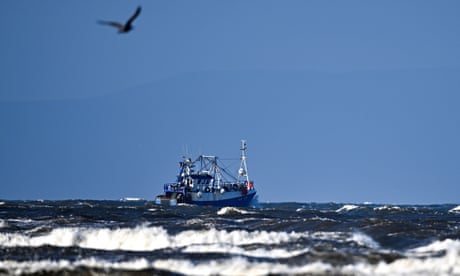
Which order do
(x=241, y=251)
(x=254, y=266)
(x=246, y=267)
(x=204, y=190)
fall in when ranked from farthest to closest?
(x=204, y=190) → (x=241, y=251) → (x=254, y=266) → (x=246, y=267)

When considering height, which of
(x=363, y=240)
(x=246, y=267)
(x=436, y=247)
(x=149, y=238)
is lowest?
(x=246, y=267)

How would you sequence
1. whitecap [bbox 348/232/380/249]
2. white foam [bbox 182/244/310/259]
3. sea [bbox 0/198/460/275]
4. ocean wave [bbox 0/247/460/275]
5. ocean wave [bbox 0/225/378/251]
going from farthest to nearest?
1. ocean wave [bbox 0/225/378/251]
2. whitecap [bbox 348/232/380/249]
3. white foam [bbox 182/244/310/259]
4. sea [bbox 0/198/460/275]
5. ocean wave [bbox 0/247/460/275]

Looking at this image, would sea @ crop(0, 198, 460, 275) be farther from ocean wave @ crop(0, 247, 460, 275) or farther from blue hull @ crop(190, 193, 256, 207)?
blue hull @ crop(190, 193, 256, 207)

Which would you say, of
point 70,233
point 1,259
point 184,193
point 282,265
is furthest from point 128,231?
point 184,193

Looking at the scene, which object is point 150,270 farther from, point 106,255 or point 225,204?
point 225,204

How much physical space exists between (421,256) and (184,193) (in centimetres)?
8655

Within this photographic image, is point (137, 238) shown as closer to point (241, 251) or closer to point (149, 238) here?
point (149, 238)

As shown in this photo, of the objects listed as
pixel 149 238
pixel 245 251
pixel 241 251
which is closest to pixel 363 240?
pixel 245 251

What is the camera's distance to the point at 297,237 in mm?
33469

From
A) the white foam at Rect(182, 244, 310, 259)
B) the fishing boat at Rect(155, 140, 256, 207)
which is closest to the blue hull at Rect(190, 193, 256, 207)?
the fishing boat at Rect(155, 140, 256, 207)

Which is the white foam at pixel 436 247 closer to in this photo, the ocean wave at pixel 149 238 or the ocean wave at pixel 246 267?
the ocean wave at pixel 149 238

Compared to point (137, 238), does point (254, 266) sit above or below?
below

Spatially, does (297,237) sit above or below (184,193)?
below

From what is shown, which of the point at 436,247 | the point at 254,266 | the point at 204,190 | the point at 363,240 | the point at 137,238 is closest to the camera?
the point at 254,266
